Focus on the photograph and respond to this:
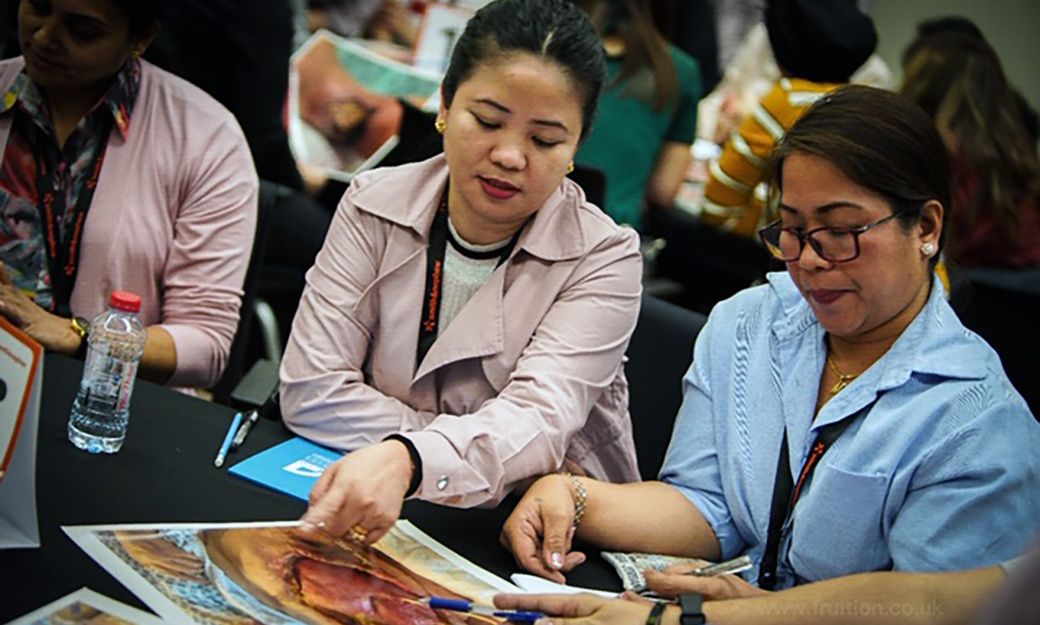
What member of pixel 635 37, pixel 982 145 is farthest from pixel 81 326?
pixel 982 145

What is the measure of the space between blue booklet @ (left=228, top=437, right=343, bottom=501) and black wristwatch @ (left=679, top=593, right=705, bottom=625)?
1.66ft

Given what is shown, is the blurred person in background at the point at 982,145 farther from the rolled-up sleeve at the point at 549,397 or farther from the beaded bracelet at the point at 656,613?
the beaded bracelet at the point at 656,613

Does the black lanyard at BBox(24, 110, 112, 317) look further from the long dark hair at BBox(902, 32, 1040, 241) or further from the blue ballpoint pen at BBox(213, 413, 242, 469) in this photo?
the long dark hair at BBox(902, 32, 1040, 241)

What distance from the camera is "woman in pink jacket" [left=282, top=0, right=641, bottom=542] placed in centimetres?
178

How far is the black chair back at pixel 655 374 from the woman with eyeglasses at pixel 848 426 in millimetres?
294

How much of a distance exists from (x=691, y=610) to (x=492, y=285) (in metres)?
0.67

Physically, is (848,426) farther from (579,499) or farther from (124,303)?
(124,303)

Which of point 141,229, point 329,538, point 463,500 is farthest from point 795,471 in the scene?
point 141,229

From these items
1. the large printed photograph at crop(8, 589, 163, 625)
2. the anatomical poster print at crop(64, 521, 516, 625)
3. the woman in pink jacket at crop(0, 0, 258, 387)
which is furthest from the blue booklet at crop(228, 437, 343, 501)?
the woman in pink jacket at crop(0, 0, 258, 387)

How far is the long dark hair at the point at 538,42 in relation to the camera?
1780mm

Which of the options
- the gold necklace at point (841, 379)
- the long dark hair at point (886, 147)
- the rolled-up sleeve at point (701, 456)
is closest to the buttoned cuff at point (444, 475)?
the rolled-up sleeve at point (701, 456)

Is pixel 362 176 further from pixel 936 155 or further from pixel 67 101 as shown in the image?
pixel 936 155

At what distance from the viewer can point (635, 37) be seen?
3.49m

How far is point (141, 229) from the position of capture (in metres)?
2.15
